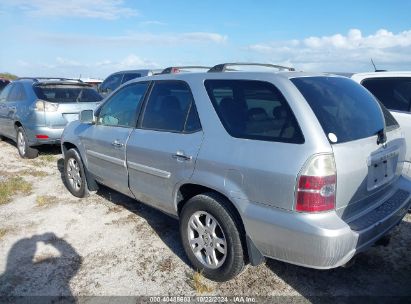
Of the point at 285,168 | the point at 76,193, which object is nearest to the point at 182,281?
the point at 285,168

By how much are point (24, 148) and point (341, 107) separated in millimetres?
6796

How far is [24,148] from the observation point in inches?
308

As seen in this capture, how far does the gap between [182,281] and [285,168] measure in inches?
57.4

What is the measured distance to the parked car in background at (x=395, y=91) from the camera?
4.82m

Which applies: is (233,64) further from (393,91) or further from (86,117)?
(393,91)

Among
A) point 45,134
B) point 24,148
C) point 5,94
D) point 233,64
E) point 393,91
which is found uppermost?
point 233,64

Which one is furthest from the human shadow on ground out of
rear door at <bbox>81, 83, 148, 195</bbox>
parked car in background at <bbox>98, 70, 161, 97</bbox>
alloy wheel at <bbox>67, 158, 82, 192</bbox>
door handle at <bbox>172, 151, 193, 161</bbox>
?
parked car in background at <bbox>98, 70, 161, 97</bbox>

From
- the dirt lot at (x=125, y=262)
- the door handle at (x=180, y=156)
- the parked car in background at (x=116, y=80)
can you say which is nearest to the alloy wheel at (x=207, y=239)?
the dirt lot at (x=125, y=262)

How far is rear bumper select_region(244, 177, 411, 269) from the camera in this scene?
2.55m

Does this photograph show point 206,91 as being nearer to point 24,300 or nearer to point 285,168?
point 285,168

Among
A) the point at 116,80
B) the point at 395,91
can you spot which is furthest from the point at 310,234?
the point at 116,80

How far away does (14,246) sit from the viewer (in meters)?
4.03

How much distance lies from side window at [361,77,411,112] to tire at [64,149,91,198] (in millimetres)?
4122

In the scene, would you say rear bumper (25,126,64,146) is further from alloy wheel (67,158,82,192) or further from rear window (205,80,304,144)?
rear window (205,80,304,144)
